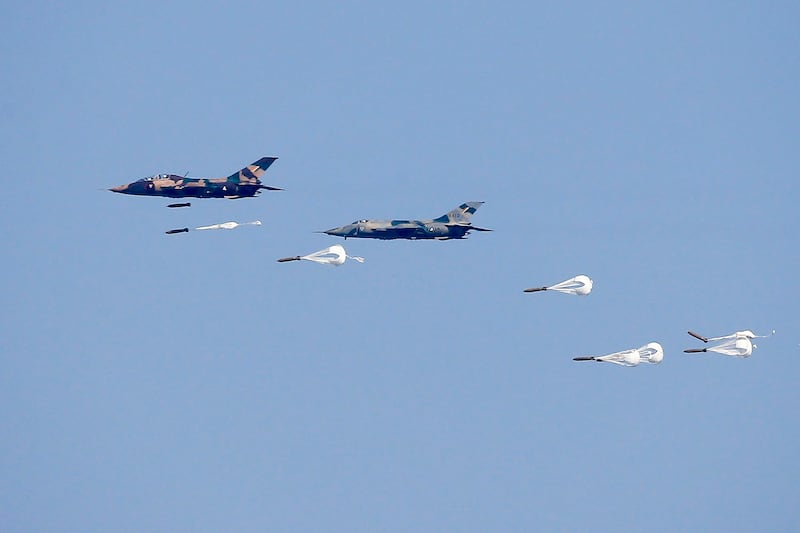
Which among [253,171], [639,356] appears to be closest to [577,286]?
[639,356]

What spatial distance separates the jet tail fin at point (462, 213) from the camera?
151 m

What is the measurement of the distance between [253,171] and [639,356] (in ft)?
137

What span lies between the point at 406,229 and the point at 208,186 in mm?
20028

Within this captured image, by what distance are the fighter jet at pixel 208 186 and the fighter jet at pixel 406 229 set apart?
31.9ft

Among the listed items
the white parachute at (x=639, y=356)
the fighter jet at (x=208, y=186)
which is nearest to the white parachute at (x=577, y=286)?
the white parachute at (x=639, y=356)

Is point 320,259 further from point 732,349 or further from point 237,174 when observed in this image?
point 732,349

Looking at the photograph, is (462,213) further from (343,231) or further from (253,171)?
(253,171)

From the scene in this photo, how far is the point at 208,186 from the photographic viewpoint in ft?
476

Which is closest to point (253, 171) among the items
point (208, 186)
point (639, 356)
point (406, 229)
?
point (208, 186)

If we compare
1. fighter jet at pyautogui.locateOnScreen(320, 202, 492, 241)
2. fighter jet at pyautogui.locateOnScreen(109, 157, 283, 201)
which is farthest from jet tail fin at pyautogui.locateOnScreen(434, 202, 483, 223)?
fighter jet at pyautogui.locateOnScreen(109, 157, 283, 201)

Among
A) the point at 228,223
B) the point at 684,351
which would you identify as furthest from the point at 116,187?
the point at 684,351

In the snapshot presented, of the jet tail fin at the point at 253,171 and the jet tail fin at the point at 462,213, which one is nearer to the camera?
the jet tail fin at the point at 253,171

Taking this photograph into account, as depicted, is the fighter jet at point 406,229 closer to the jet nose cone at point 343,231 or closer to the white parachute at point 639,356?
the jet nose cone at point 343,231

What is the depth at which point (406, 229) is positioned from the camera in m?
148
